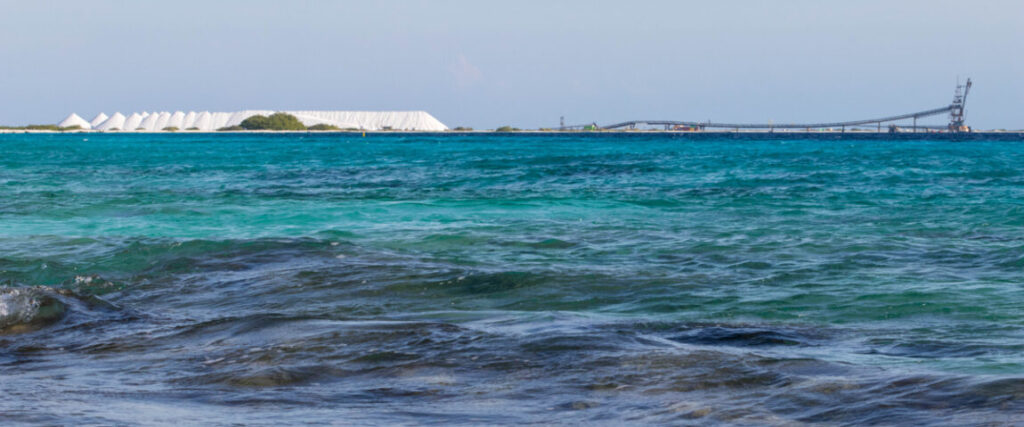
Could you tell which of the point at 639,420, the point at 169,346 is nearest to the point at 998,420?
the point at 639,420

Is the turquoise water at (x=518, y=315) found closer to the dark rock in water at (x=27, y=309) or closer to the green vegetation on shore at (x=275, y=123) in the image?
the dark rock in water at (x=27, y=309)

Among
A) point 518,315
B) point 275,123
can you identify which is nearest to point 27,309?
point 518,315

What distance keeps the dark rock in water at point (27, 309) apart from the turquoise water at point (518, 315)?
0.03 meters

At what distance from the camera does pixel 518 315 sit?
27.0ft

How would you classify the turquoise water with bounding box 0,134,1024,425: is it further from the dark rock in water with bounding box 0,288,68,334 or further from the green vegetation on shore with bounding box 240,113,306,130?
the green vegetation on shore with bounding box 240,113,306,130

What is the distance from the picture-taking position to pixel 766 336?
7164 millimetres

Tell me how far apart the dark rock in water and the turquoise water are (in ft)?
0.10

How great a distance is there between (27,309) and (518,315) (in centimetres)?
411

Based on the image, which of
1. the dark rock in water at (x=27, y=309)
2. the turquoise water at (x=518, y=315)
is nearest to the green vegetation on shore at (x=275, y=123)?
the turquoise water at (x=518, y=315)

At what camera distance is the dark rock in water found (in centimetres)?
791

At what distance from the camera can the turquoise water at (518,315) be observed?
528 centimetres

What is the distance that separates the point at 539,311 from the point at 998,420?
450 centimetres

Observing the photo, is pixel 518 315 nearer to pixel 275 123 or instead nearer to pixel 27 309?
pixel 27 309

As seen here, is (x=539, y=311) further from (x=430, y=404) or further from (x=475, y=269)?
(x=430, y=404)
